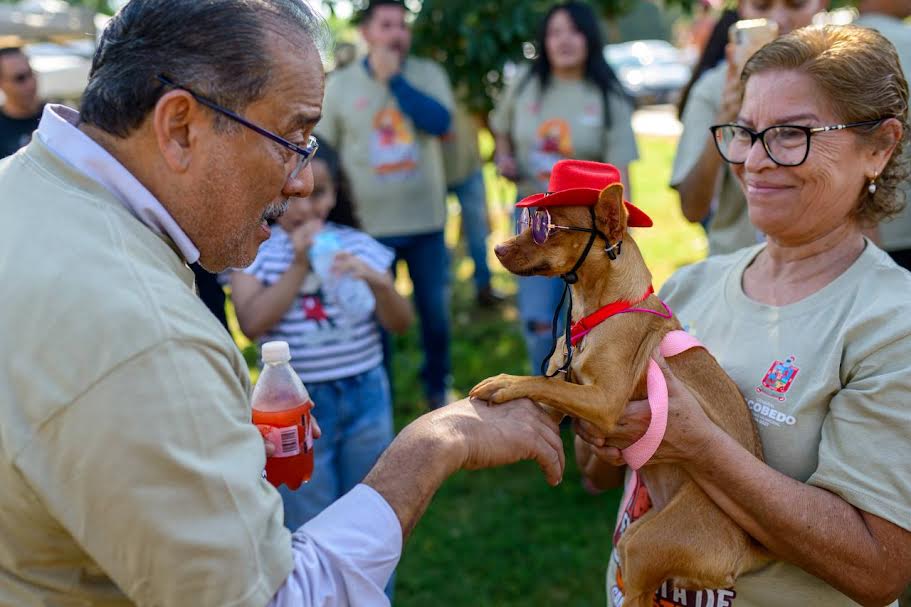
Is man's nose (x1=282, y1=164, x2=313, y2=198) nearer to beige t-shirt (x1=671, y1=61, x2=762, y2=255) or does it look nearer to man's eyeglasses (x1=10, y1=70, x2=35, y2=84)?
beige t-shirt (x1=671, y1=61, x2=762, y2=255)

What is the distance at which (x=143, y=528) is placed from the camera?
1272 mm

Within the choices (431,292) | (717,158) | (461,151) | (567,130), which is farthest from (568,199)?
(461,151)

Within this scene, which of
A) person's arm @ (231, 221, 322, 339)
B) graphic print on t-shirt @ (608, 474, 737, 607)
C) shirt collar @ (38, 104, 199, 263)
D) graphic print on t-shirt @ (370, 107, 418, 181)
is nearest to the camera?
shirt collar @ (38, 104, 199, 263)

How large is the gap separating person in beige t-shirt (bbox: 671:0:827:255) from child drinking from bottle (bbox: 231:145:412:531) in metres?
1.47

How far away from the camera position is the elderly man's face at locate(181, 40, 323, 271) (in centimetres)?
157

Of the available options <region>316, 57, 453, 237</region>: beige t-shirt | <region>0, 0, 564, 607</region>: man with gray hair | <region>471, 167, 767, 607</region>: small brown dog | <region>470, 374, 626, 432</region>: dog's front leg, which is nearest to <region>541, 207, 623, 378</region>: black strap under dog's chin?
<region>471, 167, 767, 607</region>: small brown dog

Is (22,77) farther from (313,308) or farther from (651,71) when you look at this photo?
(651,71)

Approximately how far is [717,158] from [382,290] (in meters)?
1.62

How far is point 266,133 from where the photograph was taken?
5.26ft

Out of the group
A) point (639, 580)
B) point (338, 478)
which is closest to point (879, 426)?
point (639, 580)

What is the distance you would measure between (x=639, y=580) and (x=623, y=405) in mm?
450

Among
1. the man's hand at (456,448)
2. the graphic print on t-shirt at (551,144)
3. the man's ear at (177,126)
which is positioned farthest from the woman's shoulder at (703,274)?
the graphic print on t-shirt at (551,144)

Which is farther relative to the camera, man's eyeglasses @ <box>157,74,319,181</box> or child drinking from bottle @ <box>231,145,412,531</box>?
child drinking from bottle @ <box>231,145,412,531</box>

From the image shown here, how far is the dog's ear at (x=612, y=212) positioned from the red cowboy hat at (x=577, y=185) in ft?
0.12
